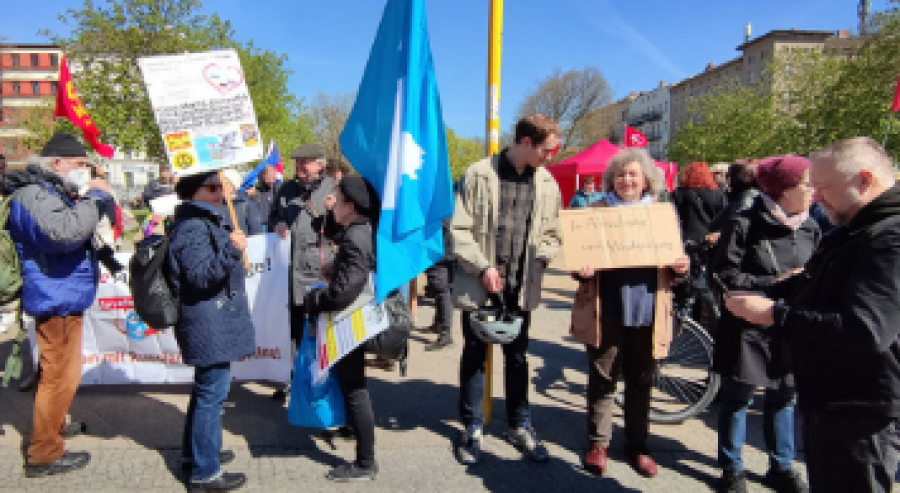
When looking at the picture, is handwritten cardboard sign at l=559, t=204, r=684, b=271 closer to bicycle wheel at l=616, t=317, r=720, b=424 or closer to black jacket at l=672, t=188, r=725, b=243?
bicycle wheel at l=616, t=317, r=720, b=424

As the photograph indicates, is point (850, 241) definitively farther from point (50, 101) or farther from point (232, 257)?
point (50, 101)

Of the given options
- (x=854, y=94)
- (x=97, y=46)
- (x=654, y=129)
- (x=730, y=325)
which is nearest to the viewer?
(x=730, y=325)

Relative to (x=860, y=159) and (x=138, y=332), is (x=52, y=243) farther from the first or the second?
(x=860, y=159)

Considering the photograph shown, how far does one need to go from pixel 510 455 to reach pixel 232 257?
215 centimetres

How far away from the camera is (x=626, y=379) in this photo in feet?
11.2

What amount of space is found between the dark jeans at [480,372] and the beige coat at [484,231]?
0.17 metres

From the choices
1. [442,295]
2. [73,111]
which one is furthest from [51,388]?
[73,111]

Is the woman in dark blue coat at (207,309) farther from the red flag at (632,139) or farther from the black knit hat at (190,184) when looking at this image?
the red flag at (632,139)

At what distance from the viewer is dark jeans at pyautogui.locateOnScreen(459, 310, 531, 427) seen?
3516 millimetres

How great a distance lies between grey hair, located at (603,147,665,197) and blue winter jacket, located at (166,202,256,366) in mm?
2241

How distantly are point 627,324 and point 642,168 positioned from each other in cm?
95

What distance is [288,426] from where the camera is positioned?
3.89 m

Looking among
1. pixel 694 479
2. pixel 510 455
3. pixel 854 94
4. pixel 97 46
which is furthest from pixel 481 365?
pixel 97 46

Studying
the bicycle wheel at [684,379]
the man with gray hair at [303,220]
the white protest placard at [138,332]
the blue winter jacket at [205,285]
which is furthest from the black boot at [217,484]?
the bicycle wheel at [684,379]
